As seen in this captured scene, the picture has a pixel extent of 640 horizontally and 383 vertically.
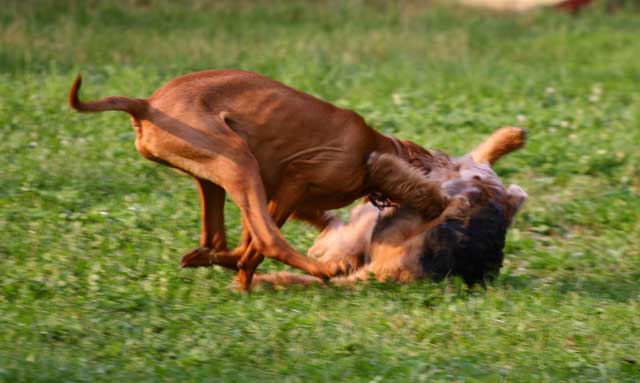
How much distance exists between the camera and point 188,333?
477cm

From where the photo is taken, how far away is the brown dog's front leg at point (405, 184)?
562 centimetres

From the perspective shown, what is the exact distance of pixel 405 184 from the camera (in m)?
5.72

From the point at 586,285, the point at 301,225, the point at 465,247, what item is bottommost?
the point at 301,225

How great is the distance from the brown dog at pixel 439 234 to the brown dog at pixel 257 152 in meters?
0.10

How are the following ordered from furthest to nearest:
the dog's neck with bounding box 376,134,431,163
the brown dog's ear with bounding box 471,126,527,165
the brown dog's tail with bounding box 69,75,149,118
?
1. the brown dog's ear with bounding box 471,126,527,165
2. the dog's neck with bounding box 376,134,431,163
3. the brown dog's tail with bounding box 69,75,149,118

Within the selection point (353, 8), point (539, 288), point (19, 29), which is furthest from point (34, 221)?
point (353, 8)

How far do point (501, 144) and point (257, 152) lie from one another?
1.80 meters

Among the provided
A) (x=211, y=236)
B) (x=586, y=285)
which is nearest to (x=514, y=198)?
(x=586, y=285)

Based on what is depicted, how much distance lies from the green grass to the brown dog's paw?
0.09 meters

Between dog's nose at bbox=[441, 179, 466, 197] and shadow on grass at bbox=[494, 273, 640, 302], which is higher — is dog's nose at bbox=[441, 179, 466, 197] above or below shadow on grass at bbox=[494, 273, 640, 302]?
above

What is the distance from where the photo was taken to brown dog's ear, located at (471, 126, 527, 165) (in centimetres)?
644

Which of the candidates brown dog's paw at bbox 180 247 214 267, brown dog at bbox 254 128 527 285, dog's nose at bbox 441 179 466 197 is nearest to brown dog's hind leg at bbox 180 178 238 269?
brown dog's paw at bbox 180 247 214 267

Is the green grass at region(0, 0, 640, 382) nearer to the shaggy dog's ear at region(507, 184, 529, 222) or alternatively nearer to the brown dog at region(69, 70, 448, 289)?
the brown dog at region(69, 70, 448, 289)

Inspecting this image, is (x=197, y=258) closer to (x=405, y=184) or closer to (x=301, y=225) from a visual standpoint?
(x=405, y=184)
